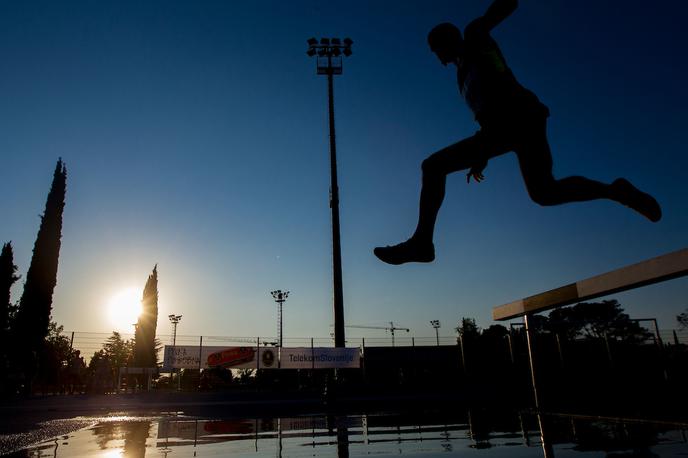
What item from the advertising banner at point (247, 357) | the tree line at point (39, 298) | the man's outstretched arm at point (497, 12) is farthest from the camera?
the tree line at point (39, 298)

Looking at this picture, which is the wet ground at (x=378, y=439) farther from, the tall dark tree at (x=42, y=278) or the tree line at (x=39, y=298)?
the tall dark tree at (x=42, y=278)

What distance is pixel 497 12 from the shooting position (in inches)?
85.1

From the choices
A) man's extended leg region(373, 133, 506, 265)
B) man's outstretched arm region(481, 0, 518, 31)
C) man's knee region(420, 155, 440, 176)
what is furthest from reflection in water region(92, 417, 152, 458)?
man's outstretched arm region(481, 0, 518, 31)

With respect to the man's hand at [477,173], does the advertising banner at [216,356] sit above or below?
below

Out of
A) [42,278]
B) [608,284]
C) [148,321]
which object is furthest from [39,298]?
[608,284]

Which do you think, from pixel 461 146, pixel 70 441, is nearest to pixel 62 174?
pixel 70 441

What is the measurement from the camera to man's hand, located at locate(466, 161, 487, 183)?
2.40 meters

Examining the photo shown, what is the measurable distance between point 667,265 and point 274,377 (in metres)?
22.3

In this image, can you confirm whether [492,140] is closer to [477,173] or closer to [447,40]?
[477,173]

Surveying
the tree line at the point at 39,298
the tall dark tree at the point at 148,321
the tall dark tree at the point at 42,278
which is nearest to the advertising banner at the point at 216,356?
the tree line at the point at 39,298

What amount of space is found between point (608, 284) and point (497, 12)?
2614 mm

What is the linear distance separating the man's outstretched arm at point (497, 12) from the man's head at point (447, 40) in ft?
0.55

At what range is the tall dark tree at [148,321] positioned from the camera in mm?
44287

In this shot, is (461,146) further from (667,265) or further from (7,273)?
(7,273)
